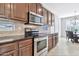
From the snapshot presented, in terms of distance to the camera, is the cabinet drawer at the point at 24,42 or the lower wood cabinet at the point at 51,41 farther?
the lower wood cabinet at the point at 51,41

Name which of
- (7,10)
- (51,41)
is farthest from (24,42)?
(51,41)

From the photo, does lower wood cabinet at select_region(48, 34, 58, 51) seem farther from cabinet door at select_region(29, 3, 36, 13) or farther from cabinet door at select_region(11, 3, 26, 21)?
cabinet door at select_region(11, 3, 26, 21)

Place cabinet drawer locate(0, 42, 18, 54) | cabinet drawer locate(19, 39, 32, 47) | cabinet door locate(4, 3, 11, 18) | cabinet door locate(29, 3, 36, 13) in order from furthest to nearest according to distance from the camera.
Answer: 1. cabinet door locate(29, 3, 36, 13)
2. cabinet door locate(4, 3, 11, 18)
3. cabinet drawer locate(19, 39, 32, 47)
4. cabinet drawer locate(0, 42, 18, 54)

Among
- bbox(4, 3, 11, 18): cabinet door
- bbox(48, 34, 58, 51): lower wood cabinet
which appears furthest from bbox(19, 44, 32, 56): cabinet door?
bbox(48, 34, 58, 51): lower wood cabinet

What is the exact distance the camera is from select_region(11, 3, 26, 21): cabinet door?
8.54 feet

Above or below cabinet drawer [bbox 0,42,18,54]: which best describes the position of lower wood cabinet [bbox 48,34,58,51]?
below

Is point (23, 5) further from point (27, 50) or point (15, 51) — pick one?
point (15, 51)

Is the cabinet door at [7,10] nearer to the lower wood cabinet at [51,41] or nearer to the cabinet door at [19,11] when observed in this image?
the cabinet door at [19,11]

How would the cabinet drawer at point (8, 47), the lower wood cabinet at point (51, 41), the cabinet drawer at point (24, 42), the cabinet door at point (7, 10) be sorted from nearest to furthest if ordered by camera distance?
1. the cabinet drawer at point (8, 47)
2. the cabinet drawer at point (24, 42)
3. the cabinet door at point (7, 10)
4. the lower wood cabinet at point (51, 41)

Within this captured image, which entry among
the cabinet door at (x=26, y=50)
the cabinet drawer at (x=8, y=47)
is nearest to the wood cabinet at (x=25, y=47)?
the cabinet door at (x=26, y=50)

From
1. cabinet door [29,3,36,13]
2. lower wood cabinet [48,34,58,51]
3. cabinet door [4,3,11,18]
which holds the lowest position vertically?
lower wood cabinet [48,34,58,51]

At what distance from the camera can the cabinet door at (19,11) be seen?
2.60 m

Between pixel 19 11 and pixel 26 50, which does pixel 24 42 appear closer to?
pixel 26 50

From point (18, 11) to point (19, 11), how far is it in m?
0.04
